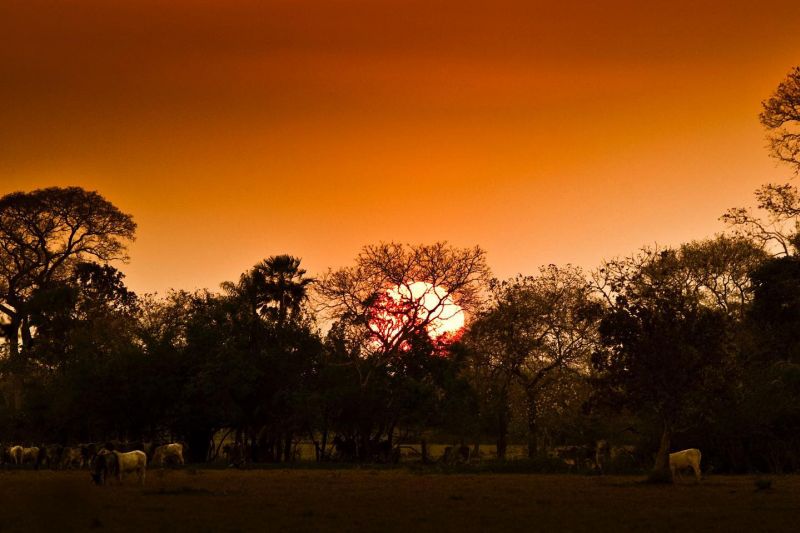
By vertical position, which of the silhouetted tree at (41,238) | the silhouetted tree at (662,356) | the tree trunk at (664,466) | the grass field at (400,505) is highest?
the silhouetted tree at (41,238)

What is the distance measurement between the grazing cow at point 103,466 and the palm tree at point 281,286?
27.2 meters

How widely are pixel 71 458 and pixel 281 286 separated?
1792 centimetres

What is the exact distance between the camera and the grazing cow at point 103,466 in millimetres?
39875

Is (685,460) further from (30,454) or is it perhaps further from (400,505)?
(30,454)

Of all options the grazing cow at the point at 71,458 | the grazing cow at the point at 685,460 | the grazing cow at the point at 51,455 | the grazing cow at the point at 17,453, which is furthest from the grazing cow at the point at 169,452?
the grazing cow at the point at 685,460

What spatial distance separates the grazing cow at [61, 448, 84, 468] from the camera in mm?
56312

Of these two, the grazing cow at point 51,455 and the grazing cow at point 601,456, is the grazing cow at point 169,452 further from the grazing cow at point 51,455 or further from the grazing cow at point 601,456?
the grazing cow at point 601,456

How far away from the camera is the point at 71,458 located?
5606 cm

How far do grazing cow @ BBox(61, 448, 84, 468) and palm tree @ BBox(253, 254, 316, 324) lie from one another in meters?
15.2

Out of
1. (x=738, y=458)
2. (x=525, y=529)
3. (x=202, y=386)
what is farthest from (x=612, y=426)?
(x=525, y=529)

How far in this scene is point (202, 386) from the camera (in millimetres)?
60469

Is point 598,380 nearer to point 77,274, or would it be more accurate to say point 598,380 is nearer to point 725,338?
point 725,338

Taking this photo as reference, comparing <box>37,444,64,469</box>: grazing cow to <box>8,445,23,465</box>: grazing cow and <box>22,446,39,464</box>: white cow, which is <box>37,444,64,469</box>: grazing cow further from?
<box>8,445,23,465</box>: grazing cow

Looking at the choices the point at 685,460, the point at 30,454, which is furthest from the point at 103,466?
the point at 685,460
